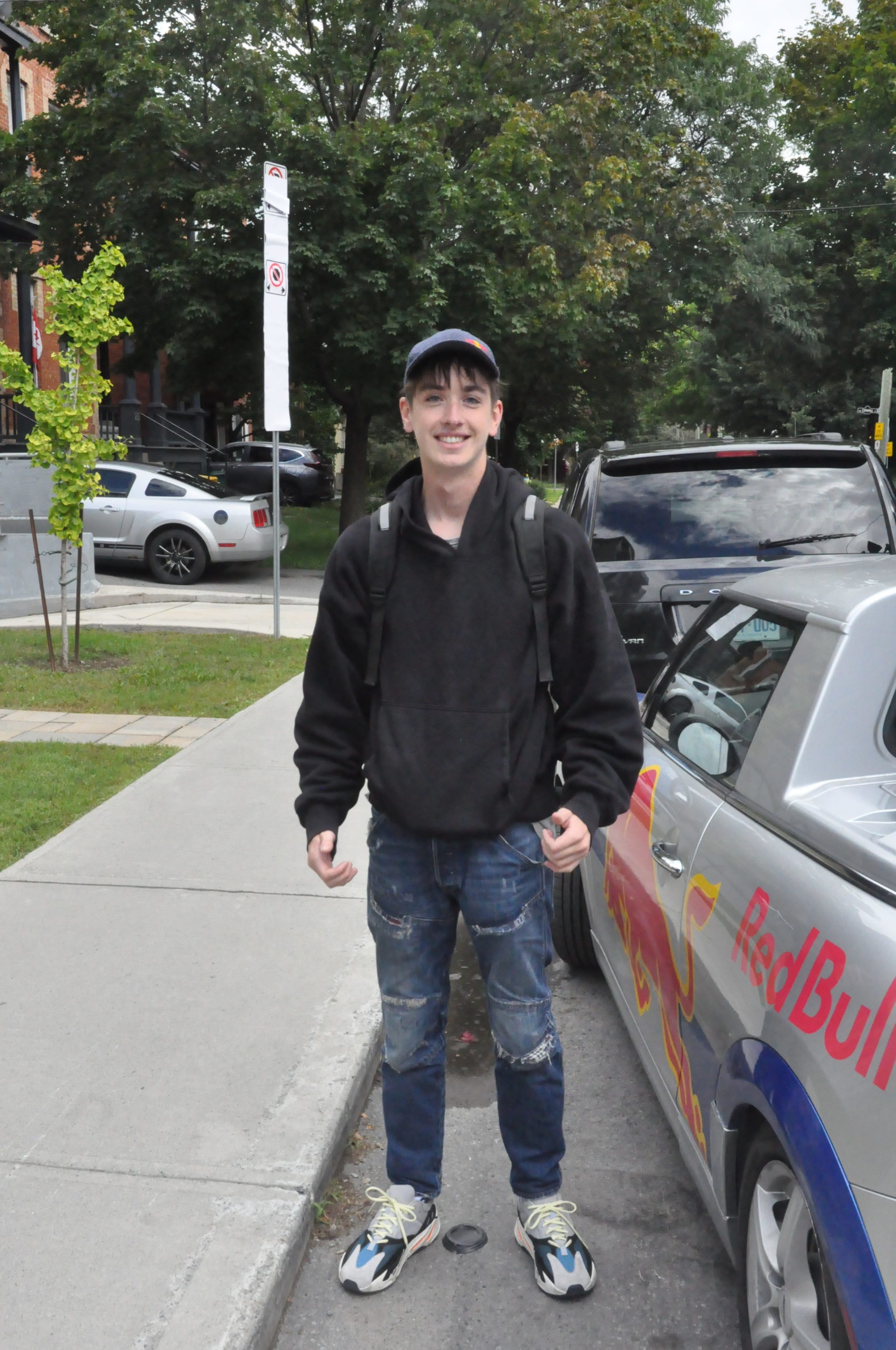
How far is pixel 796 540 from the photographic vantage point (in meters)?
5.73

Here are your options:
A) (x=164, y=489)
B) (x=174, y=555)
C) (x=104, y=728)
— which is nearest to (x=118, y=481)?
(x=164, y=489)

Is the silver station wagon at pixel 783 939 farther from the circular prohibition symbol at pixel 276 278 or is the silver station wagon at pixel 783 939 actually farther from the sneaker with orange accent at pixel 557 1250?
the circular prohibition symbol at pixel 276 278

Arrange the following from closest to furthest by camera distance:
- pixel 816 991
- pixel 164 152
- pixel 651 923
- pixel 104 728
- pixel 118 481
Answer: pixel 816 991, pixel 651 923, pixel 104 728, pixel 118 481, pixel 164 152

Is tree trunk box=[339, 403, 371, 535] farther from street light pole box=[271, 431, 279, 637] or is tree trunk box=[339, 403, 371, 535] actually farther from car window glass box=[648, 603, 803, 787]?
car window glass box=[648, 603, 803, 787]

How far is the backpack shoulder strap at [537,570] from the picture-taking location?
2436mm

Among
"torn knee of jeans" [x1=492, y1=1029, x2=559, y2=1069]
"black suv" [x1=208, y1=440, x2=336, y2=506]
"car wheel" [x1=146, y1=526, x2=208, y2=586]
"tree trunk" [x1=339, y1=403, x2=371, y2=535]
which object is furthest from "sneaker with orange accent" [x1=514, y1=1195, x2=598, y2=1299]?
"black suv" [x1=208, y1=440, x2=336, y2=506]

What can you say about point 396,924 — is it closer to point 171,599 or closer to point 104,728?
point 104,728

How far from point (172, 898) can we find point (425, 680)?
265 centimetres

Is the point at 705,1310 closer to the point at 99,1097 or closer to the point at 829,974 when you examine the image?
the point at 829,974

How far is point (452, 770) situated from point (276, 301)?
991 cm

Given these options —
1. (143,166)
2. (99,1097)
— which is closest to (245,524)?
(143,166)

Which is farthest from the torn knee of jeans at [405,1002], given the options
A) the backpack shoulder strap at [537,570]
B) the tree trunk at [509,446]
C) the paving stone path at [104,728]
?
the tree trunk at [509,446]

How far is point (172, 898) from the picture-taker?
15.7 ft

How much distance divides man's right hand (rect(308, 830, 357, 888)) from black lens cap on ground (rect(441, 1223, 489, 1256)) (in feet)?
2.99
